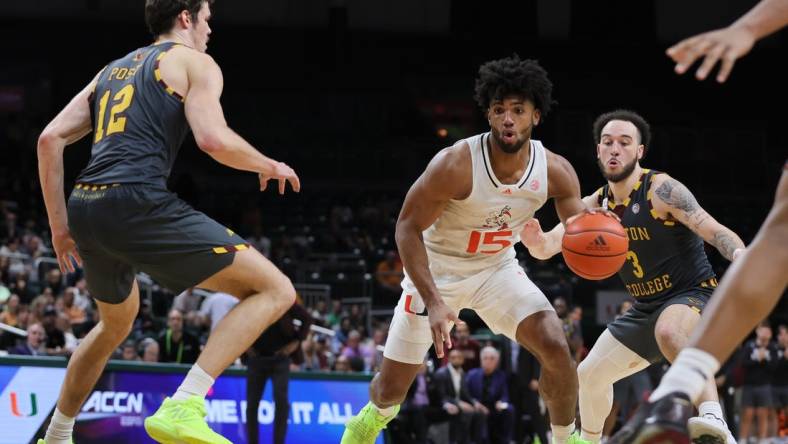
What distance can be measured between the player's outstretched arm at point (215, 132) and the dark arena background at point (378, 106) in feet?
41.4

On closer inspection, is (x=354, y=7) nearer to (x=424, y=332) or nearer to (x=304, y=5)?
(x=304, y=5)

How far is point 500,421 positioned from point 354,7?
15.1 meters

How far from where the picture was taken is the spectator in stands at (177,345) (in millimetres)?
11664

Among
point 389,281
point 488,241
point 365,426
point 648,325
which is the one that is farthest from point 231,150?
point 389,281

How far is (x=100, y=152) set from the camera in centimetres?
507

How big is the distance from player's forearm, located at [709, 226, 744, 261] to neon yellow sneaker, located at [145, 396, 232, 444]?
3.06 metres

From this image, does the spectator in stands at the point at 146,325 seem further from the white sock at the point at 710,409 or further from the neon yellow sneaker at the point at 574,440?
the white sock at the point at 710,409

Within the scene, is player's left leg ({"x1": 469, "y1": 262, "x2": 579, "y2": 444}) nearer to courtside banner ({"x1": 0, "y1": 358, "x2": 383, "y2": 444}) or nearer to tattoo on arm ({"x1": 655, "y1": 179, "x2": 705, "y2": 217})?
tattoo on arm ({"x1": 655, "y1": 179, "x2": 705, "y2": 217})

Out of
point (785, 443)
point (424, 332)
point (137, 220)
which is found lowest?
point (785, 443)

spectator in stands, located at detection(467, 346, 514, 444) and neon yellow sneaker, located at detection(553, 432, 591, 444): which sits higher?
neon yellow sneaker, located at detection(553, 432, 591, 444)

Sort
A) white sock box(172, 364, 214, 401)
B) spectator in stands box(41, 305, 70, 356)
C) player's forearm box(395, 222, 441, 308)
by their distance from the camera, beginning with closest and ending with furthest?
1. white sock box(172, 364, 214, 401)
2. player's forearm box(395, 222, 441, 308)
3. spectator in stands box(41, 305, 70, 356)

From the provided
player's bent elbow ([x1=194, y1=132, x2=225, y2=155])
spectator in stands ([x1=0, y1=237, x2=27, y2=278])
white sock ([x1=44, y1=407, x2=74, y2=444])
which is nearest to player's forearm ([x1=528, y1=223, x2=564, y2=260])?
player's bent elbow ([x1=194, y1=132, x2=225, y2=155])

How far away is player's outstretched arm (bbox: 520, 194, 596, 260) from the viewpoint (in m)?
6.51

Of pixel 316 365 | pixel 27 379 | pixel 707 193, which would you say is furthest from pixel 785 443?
pixel 707 193
